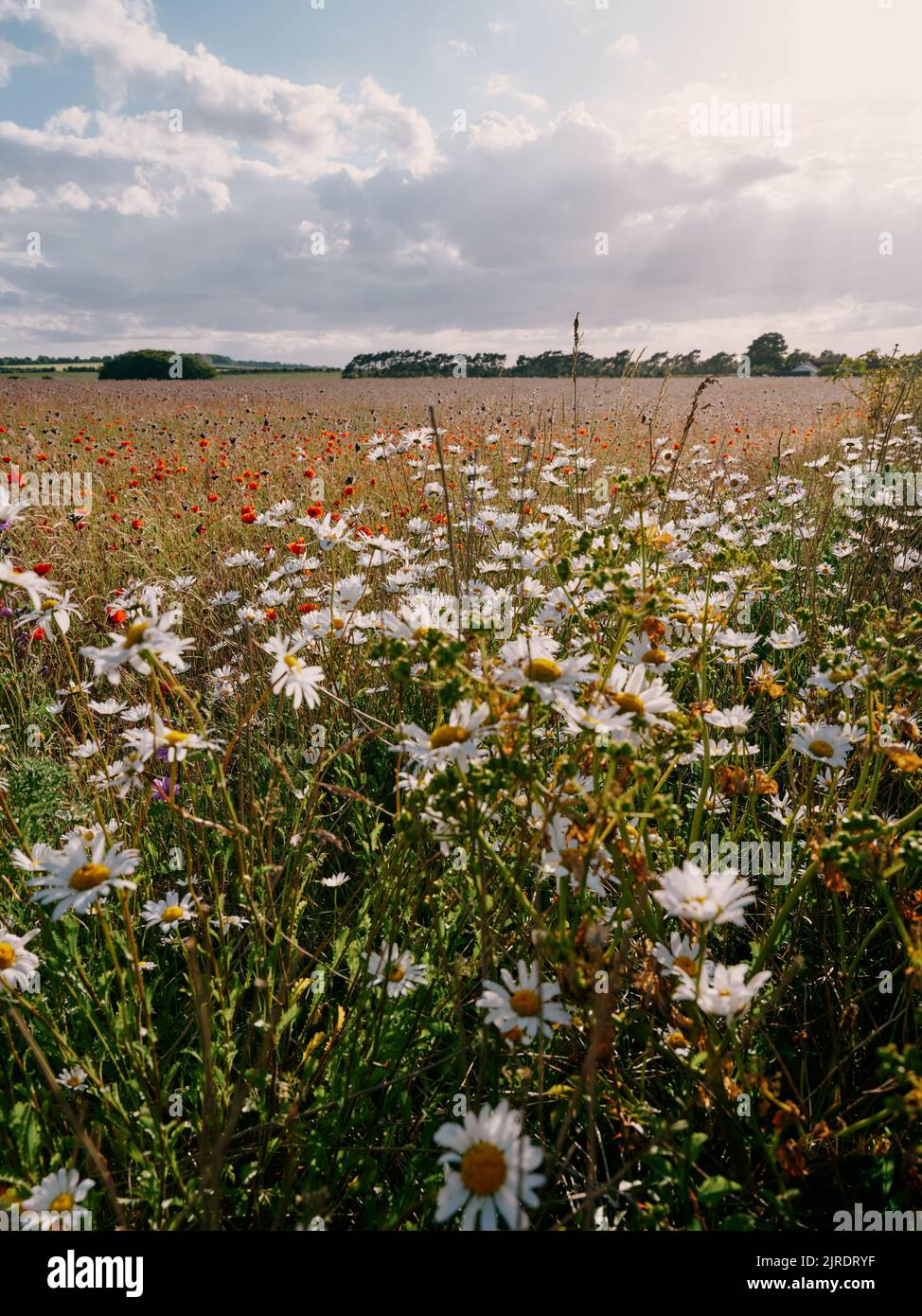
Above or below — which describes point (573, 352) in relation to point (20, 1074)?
above

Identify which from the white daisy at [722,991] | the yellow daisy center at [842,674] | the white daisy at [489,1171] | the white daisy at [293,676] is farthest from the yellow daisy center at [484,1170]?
the yellow daisy center at [842,674]

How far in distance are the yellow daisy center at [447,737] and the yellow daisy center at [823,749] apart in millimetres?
1080

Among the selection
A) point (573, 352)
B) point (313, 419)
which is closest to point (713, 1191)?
point (573, 352)

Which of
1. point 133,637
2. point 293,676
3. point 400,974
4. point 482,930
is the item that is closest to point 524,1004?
Result: point 482,930

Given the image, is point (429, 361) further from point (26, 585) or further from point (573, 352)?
point (26, 585)

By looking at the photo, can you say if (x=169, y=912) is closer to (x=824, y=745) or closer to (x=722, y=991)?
(x=722, y=991)

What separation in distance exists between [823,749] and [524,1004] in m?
1.05

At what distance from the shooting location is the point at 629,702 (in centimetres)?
138

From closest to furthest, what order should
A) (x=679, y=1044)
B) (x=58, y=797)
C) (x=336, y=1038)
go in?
(x=679, y=1044), (x=336, y=1038), (x=58, y=797)

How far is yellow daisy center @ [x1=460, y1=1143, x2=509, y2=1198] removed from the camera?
0.97 m

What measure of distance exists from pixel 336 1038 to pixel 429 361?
26203mm

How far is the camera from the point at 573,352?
118 inches

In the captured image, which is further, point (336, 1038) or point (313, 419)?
point (313, 419)

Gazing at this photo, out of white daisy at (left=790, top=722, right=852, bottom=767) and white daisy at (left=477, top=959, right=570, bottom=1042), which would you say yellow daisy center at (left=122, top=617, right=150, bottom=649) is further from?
white daisy at (left=790, top=722, right=852, bottom=767)
